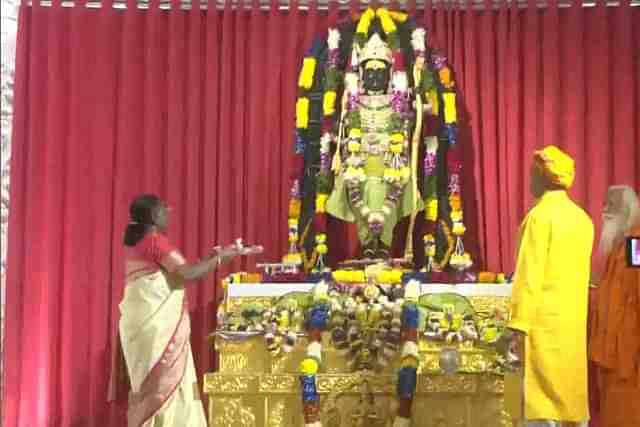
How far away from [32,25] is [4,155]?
87 cm

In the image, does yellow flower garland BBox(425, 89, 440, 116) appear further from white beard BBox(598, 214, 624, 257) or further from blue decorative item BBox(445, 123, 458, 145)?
white beard BBox(598, 214, 624, 257)

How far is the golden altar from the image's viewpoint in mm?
4777

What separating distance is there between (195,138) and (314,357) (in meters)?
1.90

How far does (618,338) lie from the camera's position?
4.30 meters

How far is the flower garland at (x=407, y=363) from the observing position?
4.64 meters

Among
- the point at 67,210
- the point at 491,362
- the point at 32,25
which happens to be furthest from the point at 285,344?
the point at 32,25

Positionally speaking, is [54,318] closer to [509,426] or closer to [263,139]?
[263,139]

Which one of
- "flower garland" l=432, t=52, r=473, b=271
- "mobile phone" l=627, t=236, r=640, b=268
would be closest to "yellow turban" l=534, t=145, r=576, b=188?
"mobile phone" l=627, t=236, r=640, b=268

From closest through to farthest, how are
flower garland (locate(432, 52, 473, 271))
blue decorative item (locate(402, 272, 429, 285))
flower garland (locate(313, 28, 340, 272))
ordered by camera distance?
blue decorative item (locate(402, 272, 429, 285)) → flower garland (locate(432, 52, 473, 271)) → flower garland (locate(313, 28, 340, 272))

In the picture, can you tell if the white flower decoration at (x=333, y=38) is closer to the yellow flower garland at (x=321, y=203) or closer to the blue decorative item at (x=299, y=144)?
the blue decorative item at (x=299, y=144)

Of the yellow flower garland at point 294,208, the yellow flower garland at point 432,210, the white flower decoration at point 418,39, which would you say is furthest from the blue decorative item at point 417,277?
the white flower decoration at point 418,39

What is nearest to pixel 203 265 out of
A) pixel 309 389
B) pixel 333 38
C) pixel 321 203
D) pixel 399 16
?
pixel 309 389

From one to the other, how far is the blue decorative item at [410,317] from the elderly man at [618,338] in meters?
0.87

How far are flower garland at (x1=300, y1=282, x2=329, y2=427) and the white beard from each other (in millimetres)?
1463
